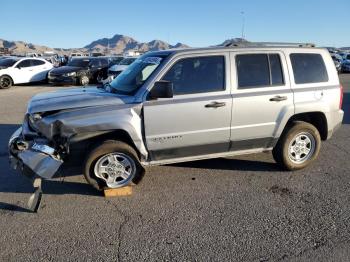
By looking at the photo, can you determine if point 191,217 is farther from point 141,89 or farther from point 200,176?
point 141,89

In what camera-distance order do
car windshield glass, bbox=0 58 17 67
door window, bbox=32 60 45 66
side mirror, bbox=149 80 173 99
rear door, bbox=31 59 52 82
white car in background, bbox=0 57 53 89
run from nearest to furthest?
side mirror, bbox=149 80 173 99 → white car in background, bbox=0 57 53 89 → car windshield glass, bbox=0 58 17 67 → rear door, bbox=31 59 52 82 → door window, bbox=32 60 45 66

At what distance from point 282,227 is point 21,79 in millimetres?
18596

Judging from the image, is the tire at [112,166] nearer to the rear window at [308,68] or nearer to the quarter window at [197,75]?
the quarter window at [197,75]

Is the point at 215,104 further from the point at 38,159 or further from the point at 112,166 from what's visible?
the point at 38,159

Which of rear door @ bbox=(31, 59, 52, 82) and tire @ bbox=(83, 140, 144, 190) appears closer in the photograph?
tire @ bbox=(83, 140, 144, 190)

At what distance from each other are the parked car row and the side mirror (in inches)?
573

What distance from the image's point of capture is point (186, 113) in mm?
4852

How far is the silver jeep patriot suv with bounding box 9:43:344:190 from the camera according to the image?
182 inches

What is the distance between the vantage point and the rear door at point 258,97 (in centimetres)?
512

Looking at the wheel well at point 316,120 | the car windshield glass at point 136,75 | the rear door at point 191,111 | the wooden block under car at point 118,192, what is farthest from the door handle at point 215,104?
the wooden block under car at point 118,192

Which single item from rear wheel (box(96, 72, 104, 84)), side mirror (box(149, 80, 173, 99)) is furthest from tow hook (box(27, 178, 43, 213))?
rear wheel (box(96, 72, 104, 84))

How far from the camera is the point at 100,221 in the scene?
4.10 meters

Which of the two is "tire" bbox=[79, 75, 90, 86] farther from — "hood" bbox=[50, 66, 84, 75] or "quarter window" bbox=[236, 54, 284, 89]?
"quarter window" bbox=[236, 54, 284, 89]

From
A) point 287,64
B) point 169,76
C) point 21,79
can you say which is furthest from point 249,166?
point 21,79
